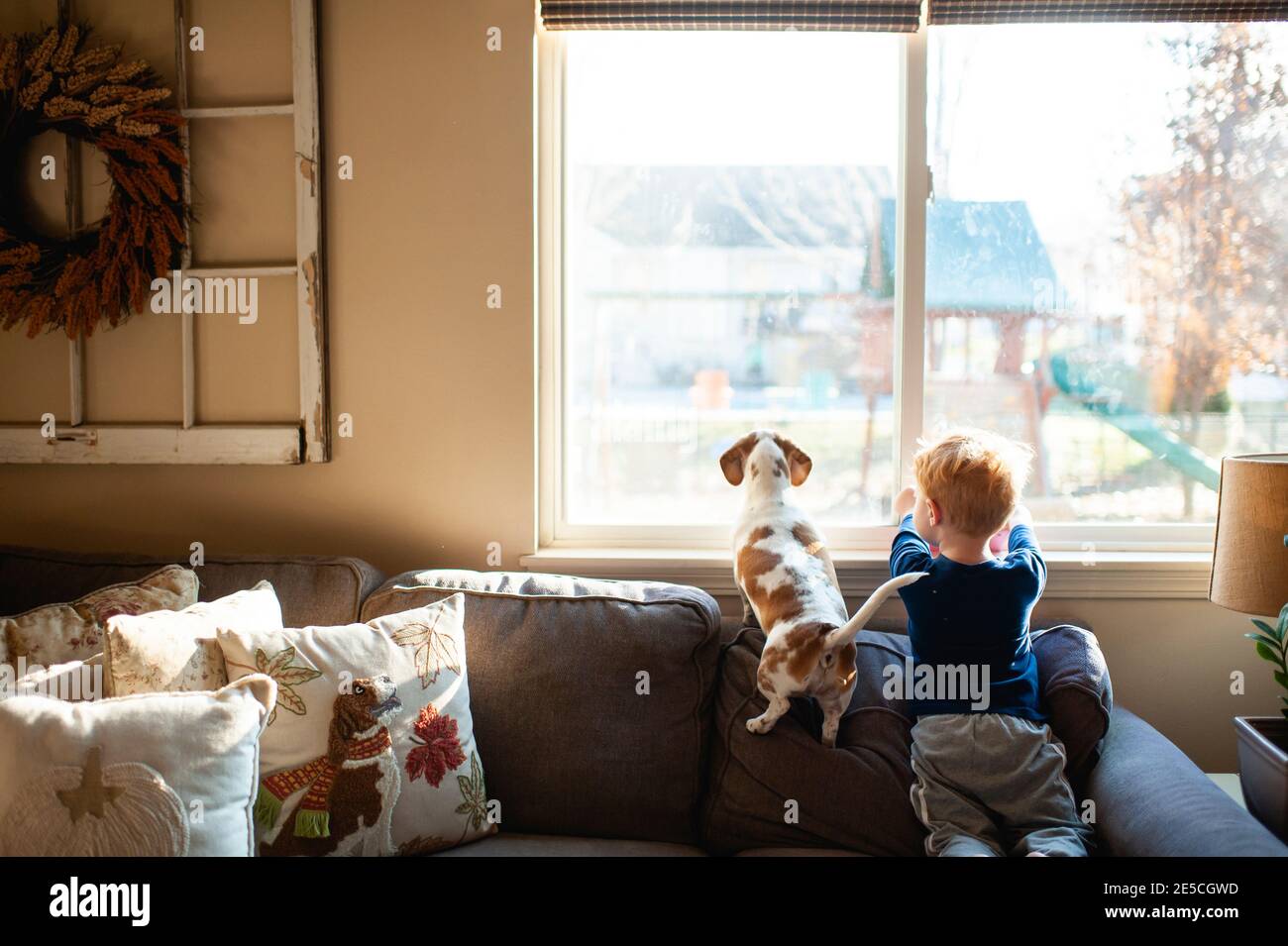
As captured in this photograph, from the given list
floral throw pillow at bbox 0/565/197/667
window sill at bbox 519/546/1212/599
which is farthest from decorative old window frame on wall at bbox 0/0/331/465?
window sill at bbox 519/546/1212/599

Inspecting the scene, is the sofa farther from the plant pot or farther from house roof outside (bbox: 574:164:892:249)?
house roof outside (bbox: 574:164:892:249)

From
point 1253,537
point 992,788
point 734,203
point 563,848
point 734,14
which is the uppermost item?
point 734,14

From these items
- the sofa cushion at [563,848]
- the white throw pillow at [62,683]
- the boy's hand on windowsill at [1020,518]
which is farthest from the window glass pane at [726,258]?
the white throw pillow at [62,683]

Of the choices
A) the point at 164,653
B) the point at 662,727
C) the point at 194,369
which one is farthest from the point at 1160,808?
the point at 194,369

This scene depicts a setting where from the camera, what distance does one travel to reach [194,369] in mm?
2197

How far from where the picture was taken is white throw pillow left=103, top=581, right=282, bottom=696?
1.50 meters

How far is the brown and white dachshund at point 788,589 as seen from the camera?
1.65 meters

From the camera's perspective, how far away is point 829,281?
2.23 m

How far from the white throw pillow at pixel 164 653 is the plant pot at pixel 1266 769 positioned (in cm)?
175

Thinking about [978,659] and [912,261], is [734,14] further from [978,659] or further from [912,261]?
[978,659]

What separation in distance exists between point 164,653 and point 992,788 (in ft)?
4.69

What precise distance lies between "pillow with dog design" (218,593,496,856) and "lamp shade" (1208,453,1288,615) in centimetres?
145

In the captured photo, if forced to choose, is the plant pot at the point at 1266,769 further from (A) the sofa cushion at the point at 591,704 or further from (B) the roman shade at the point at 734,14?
(B) the roman shade at the point at 734,14

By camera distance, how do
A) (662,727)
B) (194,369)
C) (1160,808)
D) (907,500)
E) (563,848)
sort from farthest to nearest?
(194,369), (907,500), (662,727), (563,848), (1160,808)
